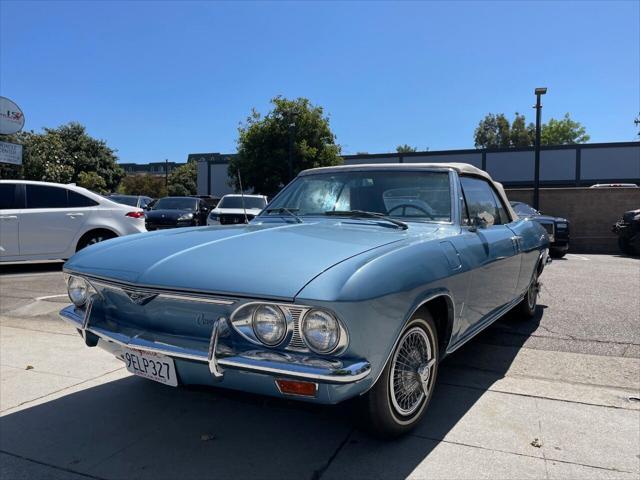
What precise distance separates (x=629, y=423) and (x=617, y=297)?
173 inches

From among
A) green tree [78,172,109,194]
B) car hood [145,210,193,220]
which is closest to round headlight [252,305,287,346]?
car hood [145,210,193,220]

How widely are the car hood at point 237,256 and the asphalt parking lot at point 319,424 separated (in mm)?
680

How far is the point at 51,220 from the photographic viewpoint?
8.62m

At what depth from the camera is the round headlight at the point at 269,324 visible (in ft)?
7.33

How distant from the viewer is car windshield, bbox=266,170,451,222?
12.1ft

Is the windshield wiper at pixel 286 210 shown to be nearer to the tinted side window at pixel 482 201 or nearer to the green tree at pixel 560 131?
the tinted side window at pixel 482 201

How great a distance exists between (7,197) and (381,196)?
7.26 meters

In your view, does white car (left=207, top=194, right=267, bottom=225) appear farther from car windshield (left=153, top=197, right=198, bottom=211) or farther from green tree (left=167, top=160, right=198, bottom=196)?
green tree (left=167, top=160, right=198, bottom=196)

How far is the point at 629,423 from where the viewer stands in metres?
3.13

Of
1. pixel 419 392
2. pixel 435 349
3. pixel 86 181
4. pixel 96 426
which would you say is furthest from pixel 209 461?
pixel 86 181

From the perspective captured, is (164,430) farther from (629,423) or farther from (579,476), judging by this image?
(629,423)

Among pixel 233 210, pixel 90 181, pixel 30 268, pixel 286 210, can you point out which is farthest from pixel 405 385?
pixel 90 181

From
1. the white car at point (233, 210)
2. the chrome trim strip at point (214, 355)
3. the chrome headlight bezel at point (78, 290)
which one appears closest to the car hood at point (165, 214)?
the white car at point (233, 210)

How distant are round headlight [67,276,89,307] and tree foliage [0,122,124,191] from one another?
2190 centimetres
